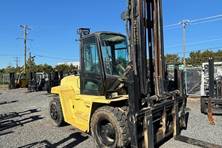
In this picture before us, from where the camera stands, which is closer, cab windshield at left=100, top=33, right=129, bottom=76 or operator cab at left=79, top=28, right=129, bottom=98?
operator cab at left=79, top=28, right=129, bottom=98

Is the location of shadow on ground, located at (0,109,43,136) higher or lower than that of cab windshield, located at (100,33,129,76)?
lower

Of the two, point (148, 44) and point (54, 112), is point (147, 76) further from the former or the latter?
point (54, 112)

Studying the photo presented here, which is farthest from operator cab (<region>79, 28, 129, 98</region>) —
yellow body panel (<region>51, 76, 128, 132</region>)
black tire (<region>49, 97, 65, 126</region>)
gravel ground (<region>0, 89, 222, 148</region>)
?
black tire (<region>49, 97, 65, 126</region>)

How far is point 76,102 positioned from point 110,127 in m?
1.90

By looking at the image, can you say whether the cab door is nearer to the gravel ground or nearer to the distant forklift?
the gravel ground

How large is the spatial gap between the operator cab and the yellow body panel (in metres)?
0.22

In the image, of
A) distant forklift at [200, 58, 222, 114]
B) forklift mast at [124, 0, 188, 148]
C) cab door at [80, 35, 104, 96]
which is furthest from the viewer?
distant forklift at [200, 58, 222, 114]

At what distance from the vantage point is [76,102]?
8.56 m

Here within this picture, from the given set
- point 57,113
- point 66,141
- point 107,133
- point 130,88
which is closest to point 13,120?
point 57,113

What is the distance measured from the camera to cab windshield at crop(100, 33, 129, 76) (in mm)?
7488

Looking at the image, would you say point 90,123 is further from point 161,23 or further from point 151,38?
point 161,23

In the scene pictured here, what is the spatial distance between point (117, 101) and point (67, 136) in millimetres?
2528

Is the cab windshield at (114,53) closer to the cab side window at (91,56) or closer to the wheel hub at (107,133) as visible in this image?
the cab side window at (91,56)

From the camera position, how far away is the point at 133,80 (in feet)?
20.5
